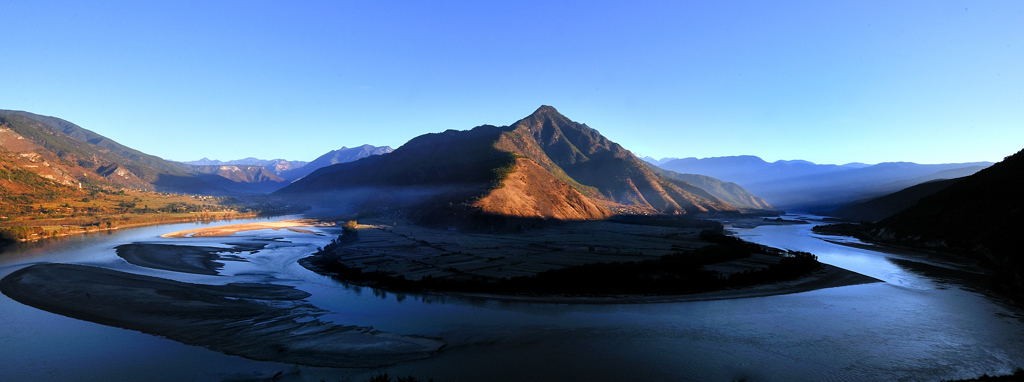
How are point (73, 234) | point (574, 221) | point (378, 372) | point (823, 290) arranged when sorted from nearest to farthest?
point (378, 372), point (823, 290), point (73, 234), point (574, 221)

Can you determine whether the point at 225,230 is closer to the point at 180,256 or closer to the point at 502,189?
the point at 180,256

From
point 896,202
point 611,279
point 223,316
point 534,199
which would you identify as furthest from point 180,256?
point 896,202

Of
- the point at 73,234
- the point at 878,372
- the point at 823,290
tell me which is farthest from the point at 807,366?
the point at 73,234

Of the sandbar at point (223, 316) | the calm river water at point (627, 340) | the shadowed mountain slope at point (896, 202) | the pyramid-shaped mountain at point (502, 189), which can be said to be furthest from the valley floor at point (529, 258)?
the shadowed mountain slope at point (896, 202)

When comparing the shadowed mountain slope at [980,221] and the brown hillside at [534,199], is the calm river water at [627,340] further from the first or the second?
the brown hillside at [534,199]

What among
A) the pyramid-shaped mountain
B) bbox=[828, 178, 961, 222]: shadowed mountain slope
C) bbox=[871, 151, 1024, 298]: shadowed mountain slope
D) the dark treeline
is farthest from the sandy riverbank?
bbox=[828, 178, 961, 222]: shadowed mountain slope

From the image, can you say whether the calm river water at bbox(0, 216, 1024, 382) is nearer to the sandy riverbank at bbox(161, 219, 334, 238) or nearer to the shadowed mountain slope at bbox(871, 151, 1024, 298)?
the shadowed mountain slope at bbox(871, 151, 1024, 298)

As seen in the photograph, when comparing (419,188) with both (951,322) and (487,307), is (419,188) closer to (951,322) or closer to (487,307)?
(487,307)
